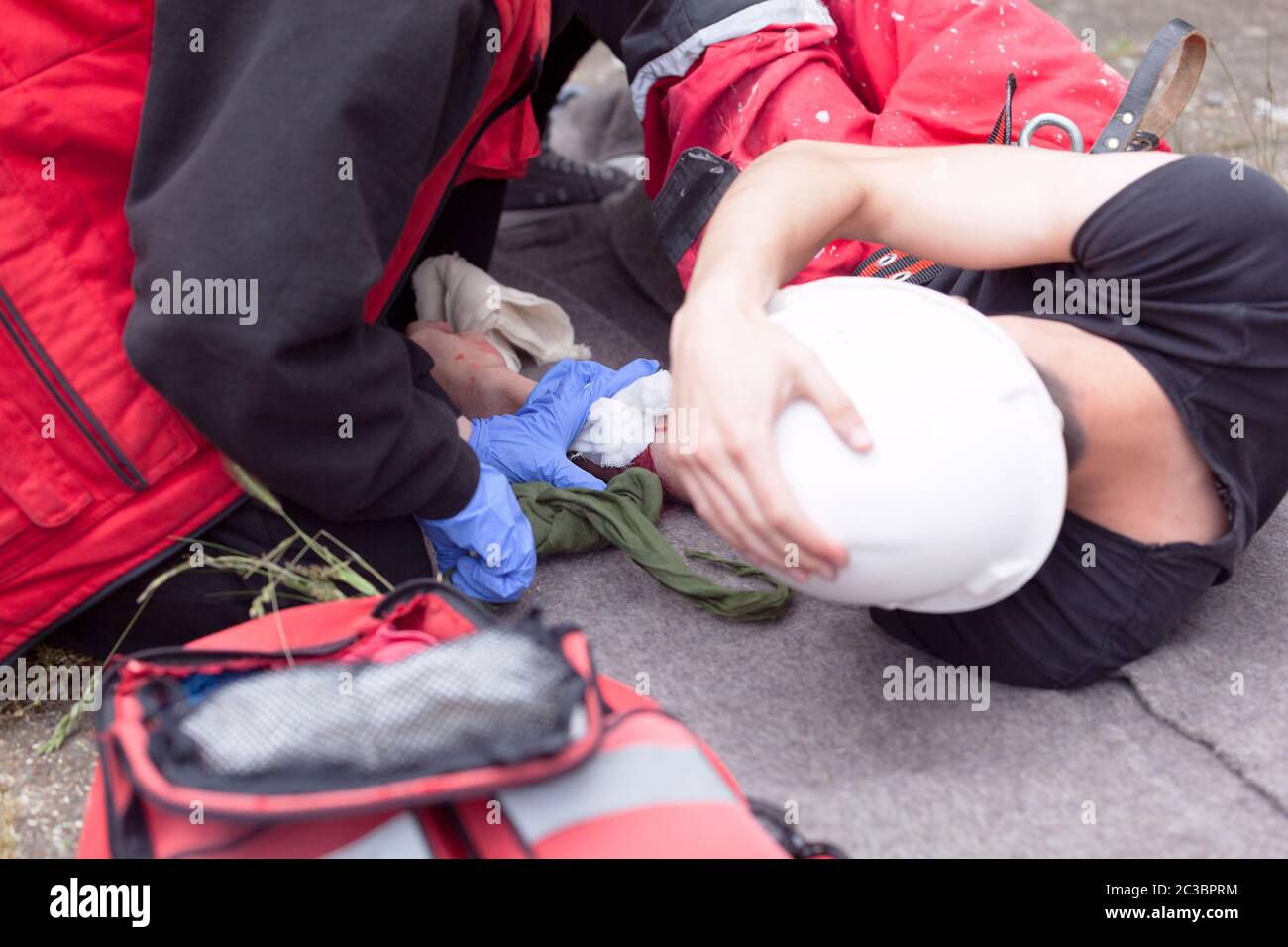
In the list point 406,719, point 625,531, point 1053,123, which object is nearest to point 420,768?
point 406,719

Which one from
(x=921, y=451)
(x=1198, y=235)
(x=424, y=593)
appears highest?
(x=1198, y=235)

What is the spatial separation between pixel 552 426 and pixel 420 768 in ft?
2.58

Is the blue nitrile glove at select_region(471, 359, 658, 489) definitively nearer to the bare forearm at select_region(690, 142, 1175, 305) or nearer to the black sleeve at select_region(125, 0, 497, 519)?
the black sleeve at select_region(125, 0, 497, 519)

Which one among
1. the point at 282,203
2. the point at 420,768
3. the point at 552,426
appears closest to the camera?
the point at 420,768

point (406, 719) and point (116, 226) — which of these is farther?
point (116, 226)

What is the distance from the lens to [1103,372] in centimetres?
115

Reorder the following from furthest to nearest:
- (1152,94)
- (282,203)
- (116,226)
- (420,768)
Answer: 1. (1152,94)
2. (116,226)
3. (282,203)
4. (420,768)

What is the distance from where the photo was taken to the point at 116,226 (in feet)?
4.04

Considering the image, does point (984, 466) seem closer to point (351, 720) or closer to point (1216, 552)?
point (1216, 552)

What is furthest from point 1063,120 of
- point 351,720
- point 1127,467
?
point 351,720

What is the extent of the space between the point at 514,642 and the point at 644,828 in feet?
0.59

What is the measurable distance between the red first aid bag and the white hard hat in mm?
213

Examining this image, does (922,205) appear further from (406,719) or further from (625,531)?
(406,719)

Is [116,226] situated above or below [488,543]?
above
